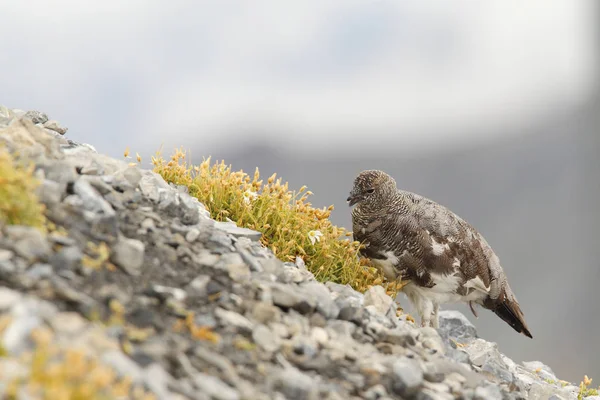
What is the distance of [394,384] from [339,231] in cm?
377

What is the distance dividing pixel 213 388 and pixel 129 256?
137 centimetres

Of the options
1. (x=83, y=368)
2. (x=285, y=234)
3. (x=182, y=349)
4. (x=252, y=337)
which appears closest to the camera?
(x=83, y=368)

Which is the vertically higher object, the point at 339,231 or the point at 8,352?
the point at 339,231

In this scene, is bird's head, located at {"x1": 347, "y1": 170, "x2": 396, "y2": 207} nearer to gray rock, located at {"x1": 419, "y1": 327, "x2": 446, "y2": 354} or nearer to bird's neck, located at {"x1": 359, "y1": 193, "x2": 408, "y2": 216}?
bird's neck, located at {"x1": 359, "y1": 193, "x2": 408, "y2": 216}

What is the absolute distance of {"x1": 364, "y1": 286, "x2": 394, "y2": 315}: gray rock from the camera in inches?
248

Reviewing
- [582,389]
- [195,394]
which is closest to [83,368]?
[195,394]

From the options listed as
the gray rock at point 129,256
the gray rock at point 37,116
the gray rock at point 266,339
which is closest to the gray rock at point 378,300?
the gray rock at point 266,339

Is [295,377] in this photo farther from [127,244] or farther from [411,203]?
[411,203]

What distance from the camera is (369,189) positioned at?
828 cm

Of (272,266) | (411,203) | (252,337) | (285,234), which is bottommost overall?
(252,337)

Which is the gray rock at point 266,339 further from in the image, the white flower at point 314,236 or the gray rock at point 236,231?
the white flower at point 314,236

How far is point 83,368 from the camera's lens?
11.0 feet

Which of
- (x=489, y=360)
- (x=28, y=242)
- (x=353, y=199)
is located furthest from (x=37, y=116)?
(x=489, y=360)

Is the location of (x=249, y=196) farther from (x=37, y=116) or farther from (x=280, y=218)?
(x=37, y=116)
